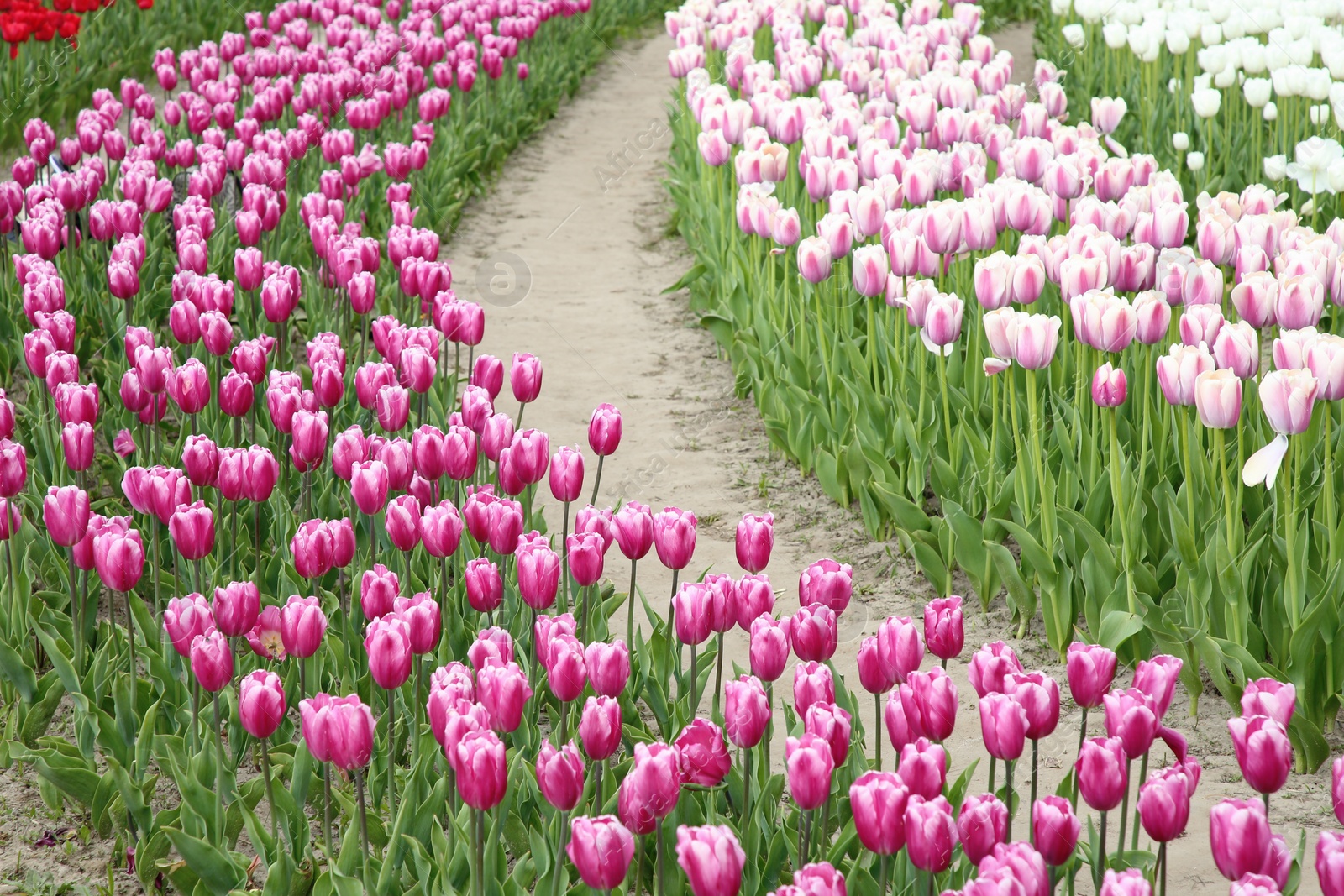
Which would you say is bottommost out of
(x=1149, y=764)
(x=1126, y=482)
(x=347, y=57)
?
(x=1149, y=764)

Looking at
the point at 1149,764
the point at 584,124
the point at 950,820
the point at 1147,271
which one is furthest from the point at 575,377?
the point at 584,124

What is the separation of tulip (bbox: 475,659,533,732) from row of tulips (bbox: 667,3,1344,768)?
157cm

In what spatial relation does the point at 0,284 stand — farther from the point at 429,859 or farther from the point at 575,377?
the point at 429,859

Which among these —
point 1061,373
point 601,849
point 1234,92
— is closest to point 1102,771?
point 601,849

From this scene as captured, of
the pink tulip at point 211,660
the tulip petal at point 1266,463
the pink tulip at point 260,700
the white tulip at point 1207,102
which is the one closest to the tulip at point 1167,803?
the tulip petal at point 1266,463

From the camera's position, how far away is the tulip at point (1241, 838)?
1652mm

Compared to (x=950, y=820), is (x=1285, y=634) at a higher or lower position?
lower

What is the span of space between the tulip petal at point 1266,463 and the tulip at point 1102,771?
3.41ft

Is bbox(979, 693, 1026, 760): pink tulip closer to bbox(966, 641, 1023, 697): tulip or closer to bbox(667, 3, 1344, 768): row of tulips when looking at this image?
bbox(966, 641, 1023, 697): tulip

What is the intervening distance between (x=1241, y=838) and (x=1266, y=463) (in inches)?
48.5

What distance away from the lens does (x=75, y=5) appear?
314 inches

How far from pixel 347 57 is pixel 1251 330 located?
6.71 meters

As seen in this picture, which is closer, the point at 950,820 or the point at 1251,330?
the point at 950,820

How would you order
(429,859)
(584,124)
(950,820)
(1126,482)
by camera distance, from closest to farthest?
(950,820) → (429,859) → (1126,482) → (584,124)
